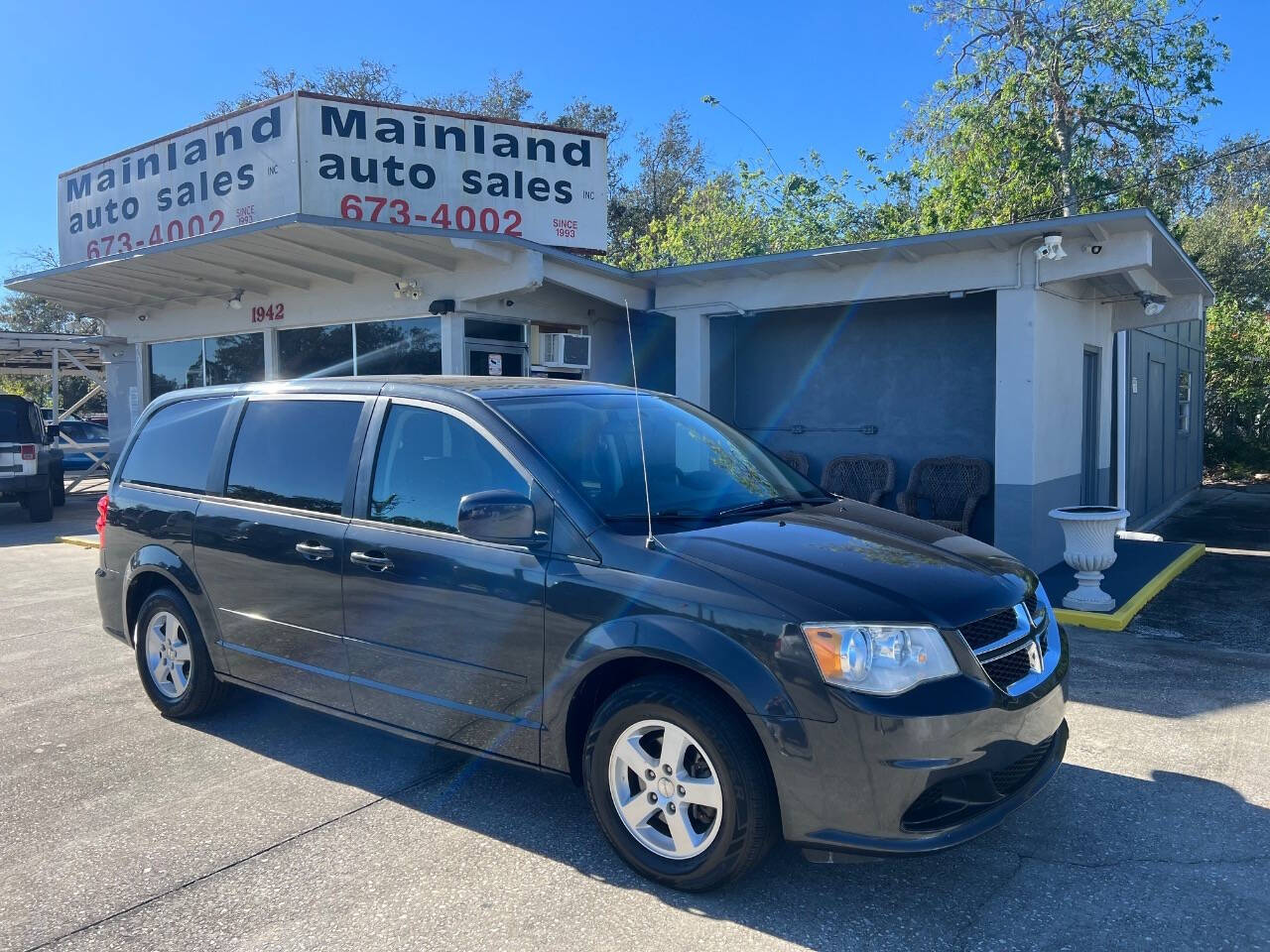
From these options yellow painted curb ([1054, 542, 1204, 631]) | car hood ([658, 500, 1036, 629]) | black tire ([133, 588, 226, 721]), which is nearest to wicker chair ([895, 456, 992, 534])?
yellow painted curb ([1054, 542, 1204, 631])

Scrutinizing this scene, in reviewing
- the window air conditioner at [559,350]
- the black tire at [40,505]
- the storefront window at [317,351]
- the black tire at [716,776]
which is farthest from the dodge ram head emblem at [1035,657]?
the black tire at [40,505]

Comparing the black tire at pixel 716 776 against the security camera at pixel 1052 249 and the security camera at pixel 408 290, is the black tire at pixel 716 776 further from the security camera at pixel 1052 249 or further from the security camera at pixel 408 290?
the security camera at pixel 408 290

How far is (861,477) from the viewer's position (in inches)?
425

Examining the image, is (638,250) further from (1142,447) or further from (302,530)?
(302,530)

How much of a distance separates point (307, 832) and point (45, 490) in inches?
527

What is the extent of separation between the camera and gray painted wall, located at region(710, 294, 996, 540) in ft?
33.9

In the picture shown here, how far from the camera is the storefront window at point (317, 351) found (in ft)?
37.9

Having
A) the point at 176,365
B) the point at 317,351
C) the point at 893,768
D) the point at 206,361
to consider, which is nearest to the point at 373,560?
the point at 893,768

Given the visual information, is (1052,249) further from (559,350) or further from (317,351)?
(317,351)

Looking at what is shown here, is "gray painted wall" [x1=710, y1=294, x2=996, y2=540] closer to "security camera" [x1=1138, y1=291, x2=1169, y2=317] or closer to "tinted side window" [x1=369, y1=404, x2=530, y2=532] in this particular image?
"security camera" [x1=1138, y1=291, x2=1169, y2=317]

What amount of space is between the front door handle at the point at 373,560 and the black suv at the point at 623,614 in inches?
0.5

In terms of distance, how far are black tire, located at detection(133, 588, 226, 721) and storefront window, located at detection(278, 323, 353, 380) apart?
6383mm

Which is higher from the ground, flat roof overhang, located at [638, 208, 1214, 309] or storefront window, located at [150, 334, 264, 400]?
flat roof overhang, located at [638, 208, 1214, 309]

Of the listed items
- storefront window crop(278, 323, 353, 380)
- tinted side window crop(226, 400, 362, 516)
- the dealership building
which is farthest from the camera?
storefront window crop(278, 323, 353, 380)
